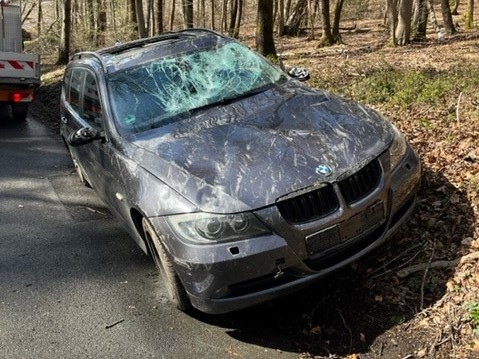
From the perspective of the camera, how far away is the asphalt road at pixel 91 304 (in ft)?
12.0

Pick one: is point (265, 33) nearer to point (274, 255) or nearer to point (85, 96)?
point (85, 96)

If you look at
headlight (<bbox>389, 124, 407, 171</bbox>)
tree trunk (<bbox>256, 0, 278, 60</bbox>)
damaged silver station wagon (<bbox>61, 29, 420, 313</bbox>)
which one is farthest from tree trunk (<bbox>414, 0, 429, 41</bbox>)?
headlight (<bbox>389, 124, 407, 171</bbox>)

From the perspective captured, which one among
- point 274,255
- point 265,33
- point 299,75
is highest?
point 299,75

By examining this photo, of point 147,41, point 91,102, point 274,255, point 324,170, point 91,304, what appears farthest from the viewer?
point 147,41

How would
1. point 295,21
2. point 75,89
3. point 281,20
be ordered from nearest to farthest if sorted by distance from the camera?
point 75,89 < point 281,20 < point 295,21

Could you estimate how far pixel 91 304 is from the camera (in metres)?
4.21

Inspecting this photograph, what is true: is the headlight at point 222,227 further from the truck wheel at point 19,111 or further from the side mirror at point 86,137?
the truck wheel at point 19,111

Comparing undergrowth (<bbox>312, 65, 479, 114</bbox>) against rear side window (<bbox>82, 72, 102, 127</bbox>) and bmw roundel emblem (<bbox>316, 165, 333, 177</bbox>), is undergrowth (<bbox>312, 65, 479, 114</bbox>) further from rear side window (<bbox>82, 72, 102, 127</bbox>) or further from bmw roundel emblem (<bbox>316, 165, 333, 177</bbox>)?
rear side window (<bbox>82, 72, 102, 127</bbox>)

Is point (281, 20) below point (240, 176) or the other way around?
below

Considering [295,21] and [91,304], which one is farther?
[295,21]

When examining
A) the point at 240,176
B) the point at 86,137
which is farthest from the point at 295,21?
the point at 240,176

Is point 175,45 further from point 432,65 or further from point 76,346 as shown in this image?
point 432,65

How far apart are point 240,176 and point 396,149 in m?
1.28

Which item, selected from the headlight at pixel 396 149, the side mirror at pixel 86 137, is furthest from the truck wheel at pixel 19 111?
the headlight at pixel 396 149
